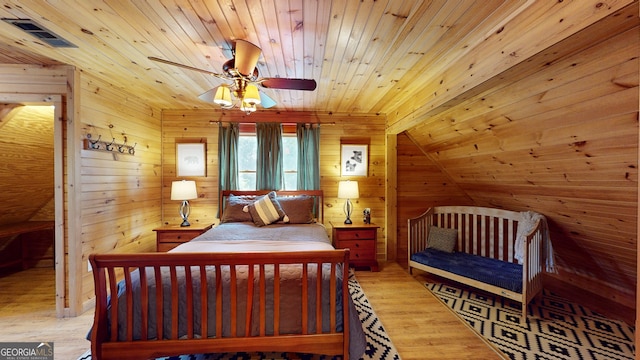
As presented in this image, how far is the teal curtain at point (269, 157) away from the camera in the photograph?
379 cm

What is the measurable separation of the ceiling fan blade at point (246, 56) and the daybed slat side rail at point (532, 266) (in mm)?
2903

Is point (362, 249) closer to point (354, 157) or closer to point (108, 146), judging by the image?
point (354, 157)

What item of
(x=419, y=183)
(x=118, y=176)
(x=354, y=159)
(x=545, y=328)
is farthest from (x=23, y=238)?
(x=545, y=328)

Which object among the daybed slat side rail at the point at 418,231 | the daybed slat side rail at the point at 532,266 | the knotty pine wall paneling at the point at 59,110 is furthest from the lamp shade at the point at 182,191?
the daybed slat side rail at the point at 532,266

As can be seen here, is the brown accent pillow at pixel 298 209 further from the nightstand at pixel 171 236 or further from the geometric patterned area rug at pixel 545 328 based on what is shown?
the geometric patterned area rug at pixel 545 328

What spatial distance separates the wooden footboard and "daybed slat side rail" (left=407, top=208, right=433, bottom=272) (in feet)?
6.73

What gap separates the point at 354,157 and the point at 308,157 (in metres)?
0.75

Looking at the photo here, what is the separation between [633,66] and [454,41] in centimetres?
96

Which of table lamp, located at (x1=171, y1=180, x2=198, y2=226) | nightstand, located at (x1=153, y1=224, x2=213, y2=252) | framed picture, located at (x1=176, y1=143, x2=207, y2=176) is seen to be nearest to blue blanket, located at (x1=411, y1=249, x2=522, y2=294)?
nightstand, located at (x1=153, y1=224, x2=213, y2=252)

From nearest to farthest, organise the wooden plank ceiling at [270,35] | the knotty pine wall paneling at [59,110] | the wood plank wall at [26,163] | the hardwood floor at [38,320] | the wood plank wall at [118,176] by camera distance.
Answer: the wooden plank ceiling at [270,35] → the hardwood floor at [38,320] → the knotty pine wall paneling at [59,110] → the wood plank wall at [118,176] → the wood plank wall at [26,163]

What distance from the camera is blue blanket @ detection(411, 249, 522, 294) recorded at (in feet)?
8.05

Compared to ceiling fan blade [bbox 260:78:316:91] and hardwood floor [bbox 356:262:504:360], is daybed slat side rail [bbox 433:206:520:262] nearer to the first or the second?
hardwood floor [bbox 356:262:504:360]

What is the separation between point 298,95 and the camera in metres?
3.18
